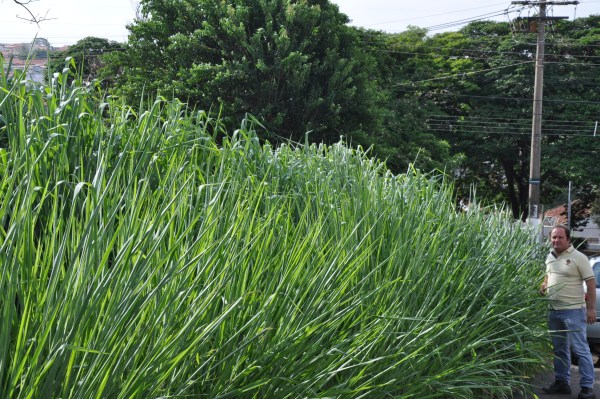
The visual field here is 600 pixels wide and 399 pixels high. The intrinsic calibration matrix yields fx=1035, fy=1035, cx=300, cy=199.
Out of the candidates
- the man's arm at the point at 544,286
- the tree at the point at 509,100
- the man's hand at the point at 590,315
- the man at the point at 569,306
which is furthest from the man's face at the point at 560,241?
the tree at the point at 509,100

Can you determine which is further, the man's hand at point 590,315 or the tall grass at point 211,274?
the man's hand at point 590,315

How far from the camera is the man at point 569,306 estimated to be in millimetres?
8555

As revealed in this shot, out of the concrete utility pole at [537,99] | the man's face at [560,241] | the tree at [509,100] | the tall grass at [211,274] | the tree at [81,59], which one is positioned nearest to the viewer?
the tall grass at [211,274]

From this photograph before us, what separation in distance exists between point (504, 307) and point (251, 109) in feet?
57.5

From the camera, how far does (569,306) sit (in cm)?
867

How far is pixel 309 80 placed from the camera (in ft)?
81.1

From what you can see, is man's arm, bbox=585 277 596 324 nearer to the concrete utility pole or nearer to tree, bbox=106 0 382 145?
→ tree, bbox=106 0 382 145

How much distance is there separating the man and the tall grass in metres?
0.85

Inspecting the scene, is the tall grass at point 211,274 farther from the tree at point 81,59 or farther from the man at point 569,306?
the man at point 569,306

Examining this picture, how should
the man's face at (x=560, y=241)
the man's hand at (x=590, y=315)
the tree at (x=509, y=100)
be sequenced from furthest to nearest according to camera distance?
the tree at (x=509, y=100) → the man's face at (x=560, y=241) → the man's hand at (x=590, y=315)

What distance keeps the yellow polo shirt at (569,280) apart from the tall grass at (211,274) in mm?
869

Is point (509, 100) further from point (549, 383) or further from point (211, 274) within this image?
point (211, 274)

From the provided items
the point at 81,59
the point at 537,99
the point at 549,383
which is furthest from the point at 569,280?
the point at 537,99

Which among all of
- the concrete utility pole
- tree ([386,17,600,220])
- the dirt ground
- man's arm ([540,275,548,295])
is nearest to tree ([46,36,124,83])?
the dirt ground
